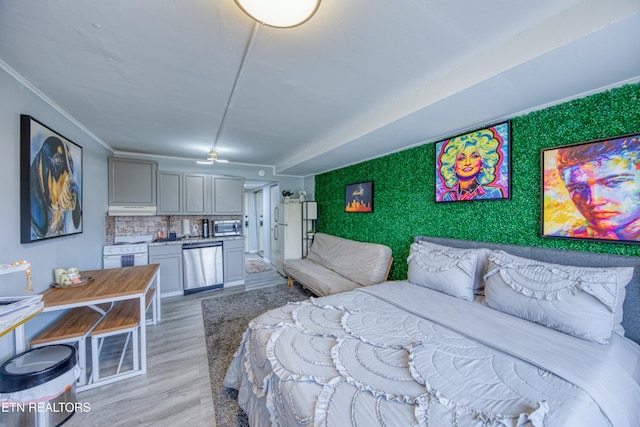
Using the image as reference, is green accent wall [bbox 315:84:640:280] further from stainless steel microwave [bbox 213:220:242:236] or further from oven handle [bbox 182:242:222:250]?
oven handle [bbox 182:242:222:250]

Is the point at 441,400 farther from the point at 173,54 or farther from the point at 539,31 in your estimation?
the point at 173,54

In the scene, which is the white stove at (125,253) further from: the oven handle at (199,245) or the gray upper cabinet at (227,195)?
the gray upper cabinet at (227,195)

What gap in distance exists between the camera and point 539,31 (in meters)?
1.31

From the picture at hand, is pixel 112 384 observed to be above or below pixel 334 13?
below

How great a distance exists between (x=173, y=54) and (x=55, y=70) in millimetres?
1001

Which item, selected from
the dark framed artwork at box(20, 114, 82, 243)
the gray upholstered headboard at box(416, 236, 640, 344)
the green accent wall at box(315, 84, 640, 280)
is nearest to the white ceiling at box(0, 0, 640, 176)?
the green accent wall at box(315, 84, 640, 280)

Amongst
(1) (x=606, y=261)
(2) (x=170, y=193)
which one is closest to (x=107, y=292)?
(2) (x=170, y=193)

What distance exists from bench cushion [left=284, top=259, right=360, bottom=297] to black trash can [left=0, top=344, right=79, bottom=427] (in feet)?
7.90

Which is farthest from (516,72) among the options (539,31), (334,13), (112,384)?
(112,384)

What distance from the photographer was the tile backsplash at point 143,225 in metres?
3.93

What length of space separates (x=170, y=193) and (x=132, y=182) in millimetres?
564

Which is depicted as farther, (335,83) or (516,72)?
(335,83)

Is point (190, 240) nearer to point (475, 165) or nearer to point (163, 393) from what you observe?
point (163, 393)

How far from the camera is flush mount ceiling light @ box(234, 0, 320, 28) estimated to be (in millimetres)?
949
